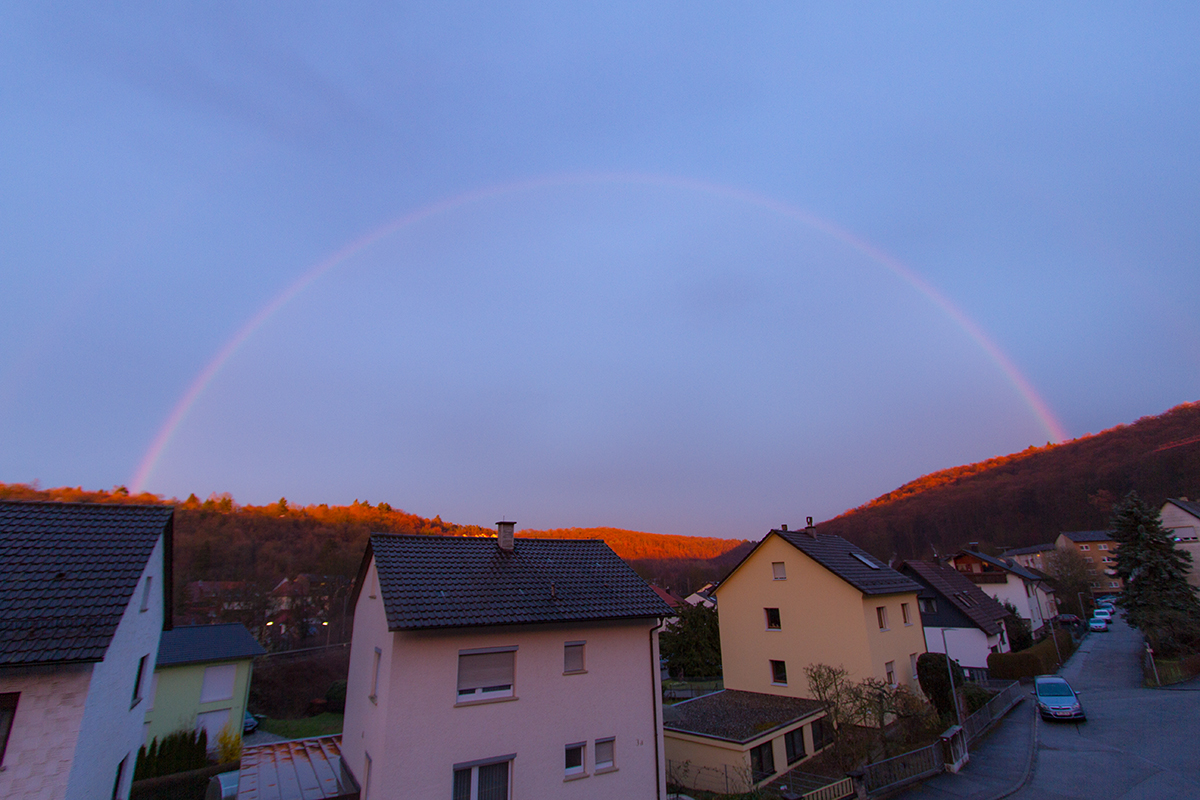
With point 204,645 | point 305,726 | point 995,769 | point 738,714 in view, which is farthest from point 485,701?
point 305,726

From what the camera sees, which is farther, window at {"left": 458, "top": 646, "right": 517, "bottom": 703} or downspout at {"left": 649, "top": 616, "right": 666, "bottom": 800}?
downspout at {"left": 649, "top": 616, "right": 666, "bottom": 800}

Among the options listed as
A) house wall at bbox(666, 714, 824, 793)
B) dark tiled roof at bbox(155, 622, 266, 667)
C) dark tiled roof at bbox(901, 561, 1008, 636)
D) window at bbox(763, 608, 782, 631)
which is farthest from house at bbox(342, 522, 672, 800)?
dark tiled roof at bbox(901, 561, 1008, 636)

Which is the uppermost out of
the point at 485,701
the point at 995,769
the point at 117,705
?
the point at 117,705

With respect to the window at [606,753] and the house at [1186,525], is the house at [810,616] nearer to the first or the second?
the window at [606,753]

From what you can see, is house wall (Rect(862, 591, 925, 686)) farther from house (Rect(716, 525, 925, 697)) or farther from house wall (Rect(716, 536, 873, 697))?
house wall (Rect(716, 536, 873, 697))

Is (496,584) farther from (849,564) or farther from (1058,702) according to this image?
(1058,702)

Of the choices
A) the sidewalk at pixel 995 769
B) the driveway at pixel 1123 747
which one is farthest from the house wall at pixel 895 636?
the driveway at pixel 1123 747

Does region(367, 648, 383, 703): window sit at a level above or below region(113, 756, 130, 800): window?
above
